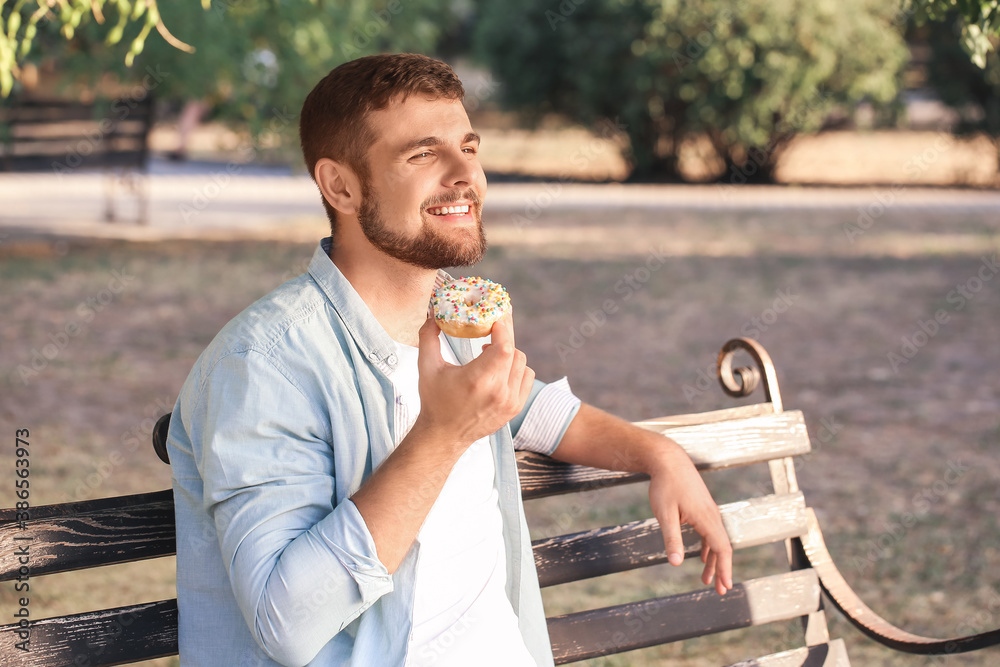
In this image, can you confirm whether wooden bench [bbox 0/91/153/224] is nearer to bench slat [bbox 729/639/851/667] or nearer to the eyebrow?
the eyebrow

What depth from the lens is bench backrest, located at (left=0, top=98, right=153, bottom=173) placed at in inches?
395

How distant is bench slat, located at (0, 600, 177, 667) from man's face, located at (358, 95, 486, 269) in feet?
2.68

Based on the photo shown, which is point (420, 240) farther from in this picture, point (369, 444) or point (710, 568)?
point (710, 568)

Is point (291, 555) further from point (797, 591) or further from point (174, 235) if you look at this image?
point (174, 235)

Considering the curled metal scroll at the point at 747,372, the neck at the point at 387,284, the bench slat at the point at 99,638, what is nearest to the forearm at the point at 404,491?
the neck at the point at 387,284

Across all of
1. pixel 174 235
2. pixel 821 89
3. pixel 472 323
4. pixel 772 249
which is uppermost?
pixel 821 89

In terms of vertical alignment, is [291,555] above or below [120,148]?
below

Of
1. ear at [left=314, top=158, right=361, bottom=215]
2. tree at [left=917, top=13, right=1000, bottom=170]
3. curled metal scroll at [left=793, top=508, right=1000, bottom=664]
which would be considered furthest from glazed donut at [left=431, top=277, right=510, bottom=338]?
tree at [left=917, top=13, right=1000, bottom=170]

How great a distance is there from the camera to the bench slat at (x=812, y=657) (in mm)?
2545

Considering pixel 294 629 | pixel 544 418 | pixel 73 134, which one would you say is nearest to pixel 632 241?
pixel 73 134

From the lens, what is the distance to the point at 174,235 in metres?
12.2

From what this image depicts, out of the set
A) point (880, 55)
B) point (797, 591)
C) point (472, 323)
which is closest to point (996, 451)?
point (797, 591)

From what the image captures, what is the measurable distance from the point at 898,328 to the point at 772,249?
3256 millimetres

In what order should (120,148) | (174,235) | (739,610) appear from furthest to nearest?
(174,235) → (120,148) → (739,610)
